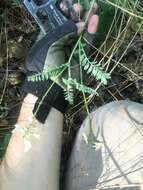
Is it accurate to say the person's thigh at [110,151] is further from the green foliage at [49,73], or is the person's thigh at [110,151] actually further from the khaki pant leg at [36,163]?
the green foliage at [49,73]

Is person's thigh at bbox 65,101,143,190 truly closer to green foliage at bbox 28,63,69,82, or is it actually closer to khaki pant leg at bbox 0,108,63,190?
khaki pant leg at bbox 0,108,63,190

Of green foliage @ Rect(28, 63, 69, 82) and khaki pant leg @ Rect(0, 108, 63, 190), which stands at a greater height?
green foliage @ Rect(28, 63, 69, 82)

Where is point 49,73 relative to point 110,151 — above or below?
above

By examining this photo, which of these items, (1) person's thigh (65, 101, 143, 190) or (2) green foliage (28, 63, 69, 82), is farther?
(1) person's thigh (65, 101, 143, 190)

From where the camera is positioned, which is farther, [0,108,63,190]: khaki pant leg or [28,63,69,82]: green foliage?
[0,108,63,190]: khaki pant leg

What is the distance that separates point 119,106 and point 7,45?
1.49ft

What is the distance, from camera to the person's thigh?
125cm

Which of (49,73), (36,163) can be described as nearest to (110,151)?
(36,163)

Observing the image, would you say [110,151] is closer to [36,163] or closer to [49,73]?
[36,163]

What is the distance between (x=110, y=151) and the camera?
1300mm

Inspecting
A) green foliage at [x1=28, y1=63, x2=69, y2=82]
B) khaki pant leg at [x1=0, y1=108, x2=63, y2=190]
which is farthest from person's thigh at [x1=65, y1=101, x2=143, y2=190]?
green foliage at [x1=28, y1=63, x2=69, y2=82]

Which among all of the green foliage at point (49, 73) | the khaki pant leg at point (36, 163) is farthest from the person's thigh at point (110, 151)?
the green foliage at point (49, 73)

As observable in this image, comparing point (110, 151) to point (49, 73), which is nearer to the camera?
point (49, 73)

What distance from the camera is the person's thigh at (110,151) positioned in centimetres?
125
